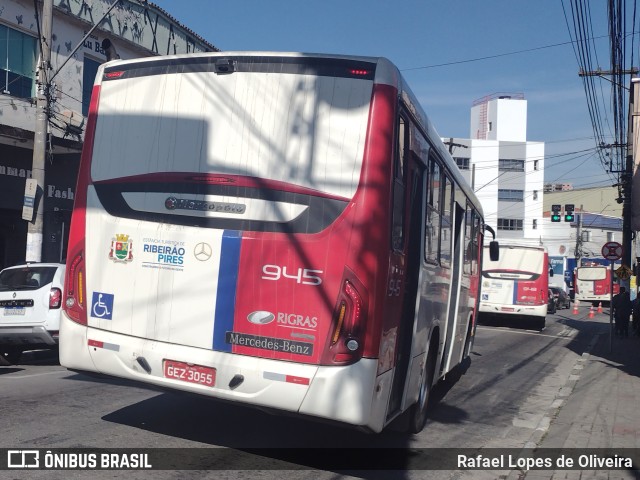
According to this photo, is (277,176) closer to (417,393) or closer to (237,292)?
(237,292)

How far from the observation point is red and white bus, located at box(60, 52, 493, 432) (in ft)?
17.4

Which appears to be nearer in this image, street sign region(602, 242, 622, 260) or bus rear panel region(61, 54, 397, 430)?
Answer: bus rear panel region(61, 54, 397, 430)

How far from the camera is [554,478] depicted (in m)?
6.52

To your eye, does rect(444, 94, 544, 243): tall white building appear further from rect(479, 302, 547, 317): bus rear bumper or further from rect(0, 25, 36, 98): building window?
rect(0, 25, 36, 98): building window

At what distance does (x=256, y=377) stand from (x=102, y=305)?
1604mm

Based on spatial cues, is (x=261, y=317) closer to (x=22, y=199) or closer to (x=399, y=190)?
(x=399, y=190)

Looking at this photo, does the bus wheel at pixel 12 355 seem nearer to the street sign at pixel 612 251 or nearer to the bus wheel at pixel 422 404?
the bus wheel at pixel 422 404

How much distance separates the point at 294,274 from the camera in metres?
5.43

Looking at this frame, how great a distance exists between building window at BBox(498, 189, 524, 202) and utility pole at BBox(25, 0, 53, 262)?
64191 mm

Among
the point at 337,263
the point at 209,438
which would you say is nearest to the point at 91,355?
the point at 209,438

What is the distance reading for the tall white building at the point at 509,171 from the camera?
2862 inches

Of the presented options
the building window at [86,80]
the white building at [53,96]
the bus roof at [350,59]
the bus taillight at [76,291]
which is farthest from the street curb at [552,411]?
the building window at [86,80]

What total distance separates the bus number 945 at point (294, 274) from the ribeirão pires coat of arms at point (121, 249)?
127cm

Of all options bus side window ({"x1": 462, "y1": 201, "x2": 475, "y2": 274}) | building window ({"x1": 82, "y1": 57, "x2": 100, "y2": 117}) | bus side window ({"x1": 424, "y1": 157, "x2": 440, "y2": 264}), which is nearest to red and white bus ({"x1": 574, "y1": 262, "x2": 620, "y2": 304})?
building window ({"x1": 82, "y1": 57, "x2": 100, "y2": 117})
